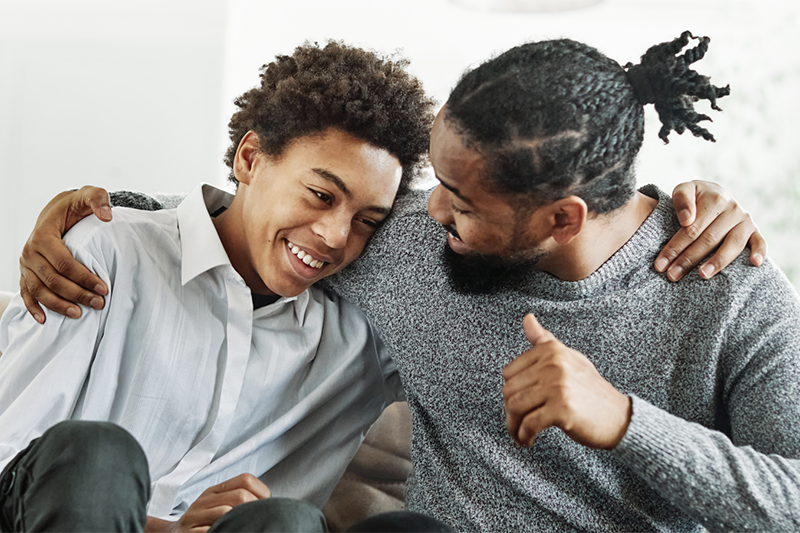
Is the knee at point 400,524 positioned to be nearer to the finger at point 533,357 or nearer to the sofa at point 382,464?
the finger at point 533,357

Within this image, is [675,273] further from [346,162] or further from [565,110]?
[346,162]

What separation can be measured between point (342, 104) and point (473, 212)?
316 mm

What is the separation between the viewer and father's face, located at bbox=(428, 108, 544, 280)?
1.04 metres

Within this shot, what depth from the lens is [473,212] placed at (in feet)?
3.53

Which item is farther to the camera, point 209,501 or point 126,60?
point 126,60

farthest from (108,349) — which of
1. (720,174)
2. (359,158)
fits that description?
(720,174)

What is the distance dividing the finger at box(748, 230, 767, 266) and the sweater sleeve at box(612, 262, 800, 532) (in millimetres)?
91

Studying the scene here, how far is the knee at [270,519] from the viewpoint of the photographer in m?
0.83

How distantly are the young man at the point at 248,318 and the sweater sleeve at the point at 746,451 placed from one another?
56 centimetres

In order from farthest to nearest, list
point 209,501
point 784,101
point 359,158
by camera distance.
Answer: point 784,101 → point 359,158 → point 209,501

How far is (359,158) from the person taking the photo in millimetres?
1203

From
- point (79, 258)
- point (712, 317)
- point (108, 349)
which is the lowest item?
point (108, 349)

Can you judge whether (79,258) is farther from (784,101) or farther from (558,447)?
(784,101)

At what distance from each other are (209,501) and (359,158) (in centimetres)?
58
